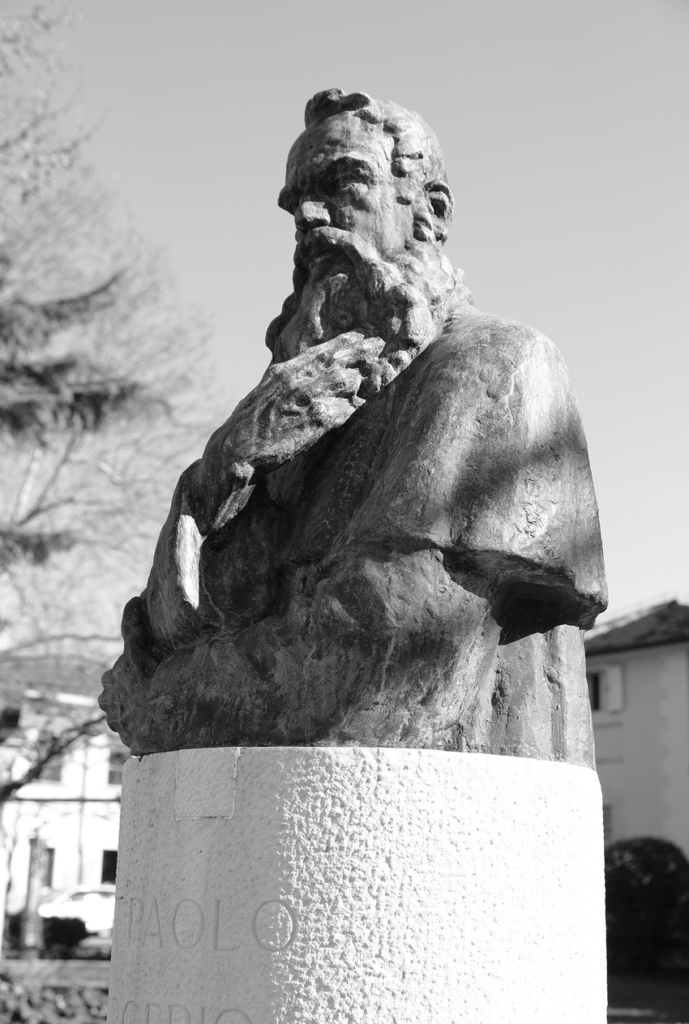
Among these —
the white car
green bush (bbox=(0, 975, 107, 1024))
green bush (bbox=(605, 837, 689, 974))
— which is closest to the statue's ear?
green bush (bbox=(0, 975, 107, 1024))

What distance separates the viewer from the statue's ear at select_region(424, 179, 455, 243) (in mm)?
3064

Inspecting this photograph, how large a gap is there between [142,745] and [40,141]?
12.9 metres

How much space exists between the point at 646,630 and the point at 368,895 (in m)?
25.9

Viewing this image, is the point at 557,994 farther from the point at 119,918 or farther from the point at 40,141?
the point at 40,141

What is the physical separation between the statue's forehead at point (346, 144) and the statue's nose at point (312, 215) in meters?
0.11

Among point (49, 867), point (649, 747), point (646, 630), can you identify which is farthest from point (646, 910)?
point (49, 867)

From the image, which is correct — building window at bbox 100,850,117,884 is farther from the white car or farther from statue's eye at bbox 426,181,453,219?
statue's eye at bbox 426,181,453,219

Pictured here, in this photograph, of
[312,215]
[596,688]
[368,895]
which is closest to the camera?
[368,895]

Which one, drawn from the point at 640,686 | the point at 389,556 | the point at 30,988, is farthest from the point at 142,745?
the point at 640,686

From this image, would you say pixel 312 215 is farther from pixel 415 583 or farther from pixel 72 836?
pixel 72 836

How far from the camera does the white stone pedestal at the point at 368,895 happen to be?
7.18 feet

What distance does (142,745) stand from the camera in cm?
273

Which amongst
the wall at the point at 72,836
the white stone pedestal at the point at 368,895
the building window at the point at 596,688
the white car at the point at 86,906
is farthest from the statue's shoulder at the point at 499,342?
the wall at the point at 72,836

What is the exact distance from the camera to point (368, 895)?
87.0 inches
